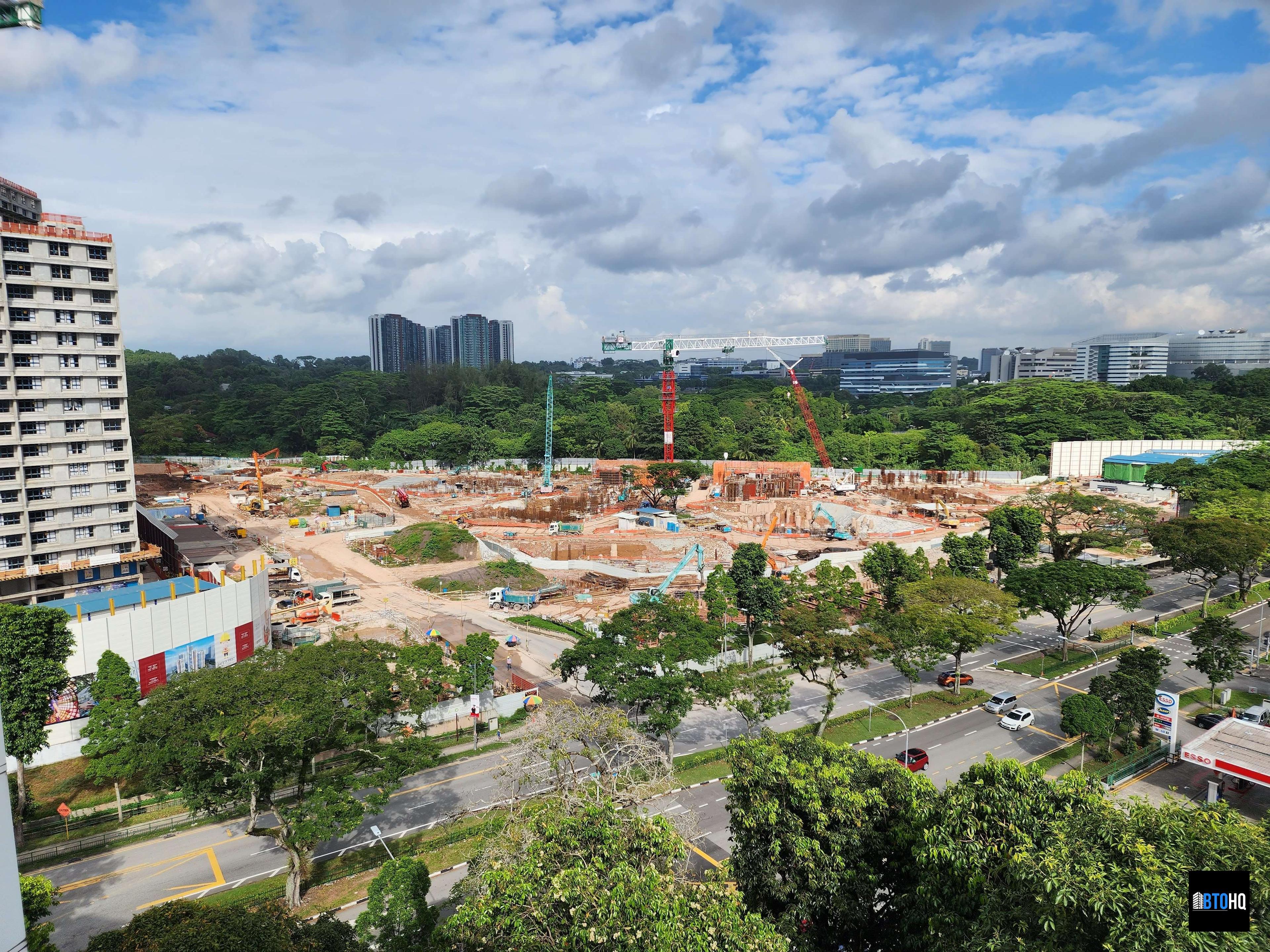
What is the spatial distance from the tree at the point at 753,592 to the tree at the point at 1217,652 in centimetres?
1629

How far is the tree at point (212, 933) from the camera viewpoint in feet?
35.5

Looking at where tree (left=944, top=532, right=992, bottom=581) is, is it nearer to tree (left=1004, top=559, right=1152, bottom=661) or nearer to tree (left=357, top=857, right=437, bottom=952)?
tree (left=1004, top=559, right=1152, bottom=661)

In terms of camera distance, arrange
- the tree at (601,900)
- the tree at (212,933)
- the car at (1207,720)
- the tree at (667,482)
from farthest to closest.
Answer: the tree at (667,482), the car at (1207,720), the tree at (212,933), the tree at (601,900)

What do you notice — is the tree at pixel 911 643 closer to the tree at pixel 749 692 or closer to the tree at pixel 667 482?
the tree at pixel 749 692

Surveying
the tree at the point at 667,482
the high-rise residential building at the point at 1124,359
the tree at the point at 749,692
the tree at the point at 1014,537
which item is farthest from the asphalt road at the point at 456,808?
the high-rise residential building at the point at 1124,359

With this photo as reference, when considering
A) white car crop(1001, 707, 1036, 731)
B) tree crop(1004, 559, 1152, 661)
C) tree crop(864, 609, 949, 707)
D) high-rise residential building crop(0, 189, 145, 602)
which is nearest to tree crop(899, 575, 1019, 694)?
tree crop(864, 609, 949, 707)

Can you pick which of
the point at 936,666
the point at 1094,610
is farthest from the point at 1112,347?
the point at 936,666

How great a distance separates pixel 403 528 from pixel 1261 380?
11675cm

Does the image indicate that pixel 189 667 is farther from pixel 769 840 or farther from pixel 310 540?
pixel 310 540

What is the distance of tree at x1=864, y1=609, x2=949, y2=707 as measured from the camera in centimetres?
2702

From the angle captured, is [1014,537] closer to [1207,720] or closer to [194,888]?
[1207,720]

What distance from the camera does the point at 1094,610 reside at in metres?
41.4

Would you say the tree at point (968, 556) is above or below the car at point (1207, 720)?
above

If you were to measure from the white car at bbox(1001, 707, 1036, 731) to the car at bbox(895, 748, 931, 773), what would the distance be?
4778mm
